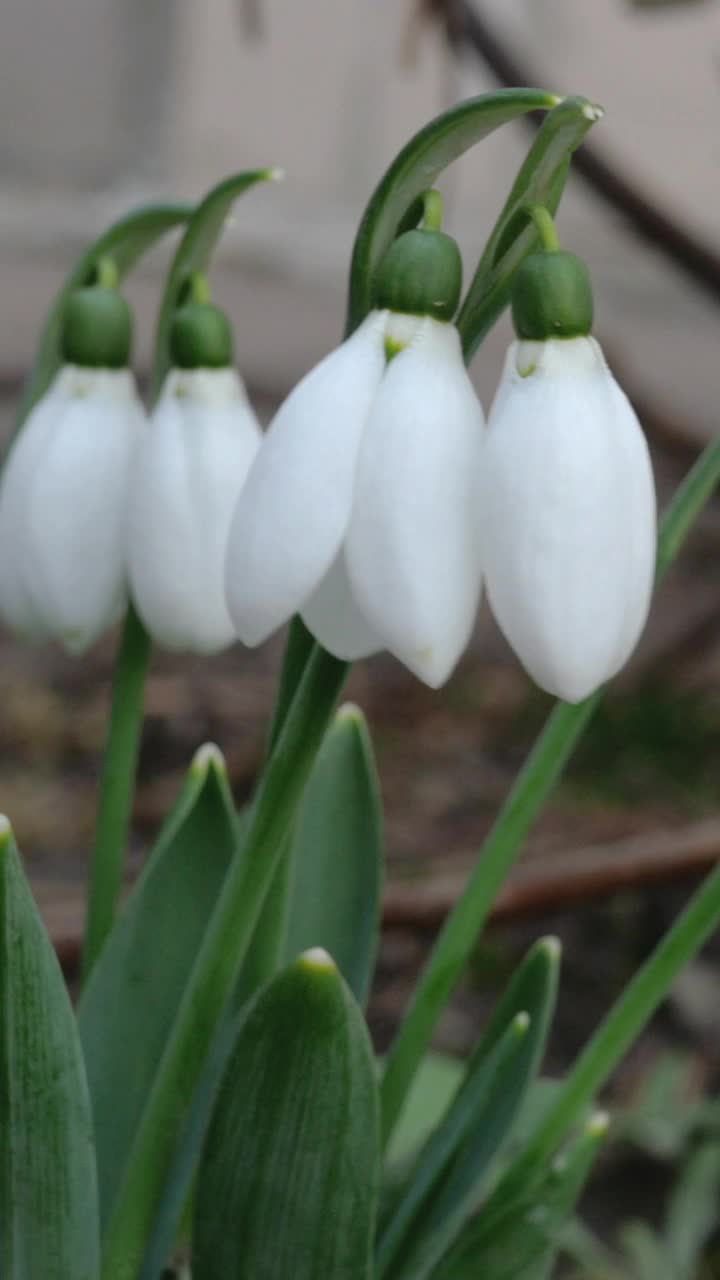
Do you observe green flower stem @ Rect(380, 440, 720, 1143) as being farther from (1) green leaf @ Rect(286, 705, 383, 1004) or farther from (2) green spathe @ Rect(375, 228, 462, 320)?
(2) green spathe @ Rect(375, 228, 462, 320)

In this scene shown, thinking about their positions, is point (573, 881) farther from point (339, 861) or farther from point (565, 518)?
point (565, 518)

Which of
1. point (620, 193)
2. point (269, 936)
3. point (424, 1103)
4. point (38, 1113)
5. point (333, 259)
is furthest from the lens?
point (333, 259)

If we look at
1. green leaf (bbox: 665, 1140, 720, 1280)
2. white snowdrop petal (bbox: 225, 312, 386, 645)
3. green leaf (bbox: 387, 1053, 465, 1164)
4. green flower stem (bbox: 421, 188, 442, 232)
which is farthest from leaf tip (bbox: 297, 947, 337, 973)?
green leaf (bbox: 665, 1140, 720, 1280)

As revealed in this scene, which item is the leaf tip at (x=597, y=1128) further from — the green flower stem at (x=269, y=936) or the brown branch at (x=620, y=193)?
the brown branch at (x=620, y=193)

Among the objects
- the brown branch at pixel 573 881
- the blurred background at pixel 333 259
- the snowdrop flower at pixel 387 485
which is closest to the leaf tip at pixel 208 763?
the snowdrop flower at pixel 387 485

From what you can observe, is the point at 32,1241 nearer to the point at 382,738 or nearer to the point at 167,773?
the point at 167,773

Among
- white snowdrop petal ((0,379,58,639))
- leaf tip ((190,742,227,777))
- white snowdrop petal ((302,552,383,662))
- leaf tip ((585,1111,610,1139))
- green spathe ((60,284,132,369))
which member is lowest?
leaf tip ((585,1111,610,1139))

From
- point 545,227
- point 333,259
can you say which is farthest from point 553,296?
point 333,259
